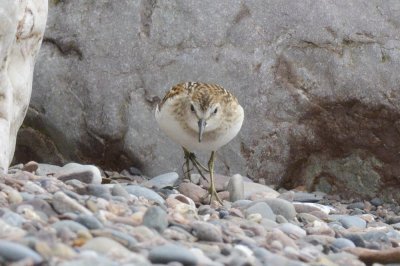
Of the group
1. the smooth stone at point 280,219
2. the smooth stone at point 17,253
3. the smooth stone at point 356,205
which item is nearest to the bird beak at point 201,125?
the smooth stone at point 280,219

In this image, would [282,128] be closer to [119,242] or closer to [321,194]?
[321,194]

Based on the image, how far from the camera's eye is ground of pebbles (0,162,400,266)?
4.05 metres

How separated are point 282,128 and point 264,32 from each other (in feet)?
3.39

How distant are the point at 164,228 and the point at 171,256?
0.87 m

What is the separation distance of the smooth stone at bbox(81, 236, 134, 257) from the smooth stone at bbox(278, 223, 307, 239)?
6.28 feet

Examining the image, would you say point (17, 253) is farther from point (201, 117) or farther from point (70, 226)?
point (201, 117)

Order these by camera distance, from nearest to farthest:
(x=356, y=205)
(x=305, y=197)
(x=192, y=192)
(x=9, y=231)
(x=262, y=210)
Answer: (x=9, y=231)
(x=262, y=210)
(x=192, y=192)
(x=305, y=197)
(x=356, y=205)

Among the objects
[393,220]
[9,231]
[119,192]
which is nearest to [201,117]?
[119,192]

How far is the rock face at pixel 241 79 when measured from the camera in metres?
9.20

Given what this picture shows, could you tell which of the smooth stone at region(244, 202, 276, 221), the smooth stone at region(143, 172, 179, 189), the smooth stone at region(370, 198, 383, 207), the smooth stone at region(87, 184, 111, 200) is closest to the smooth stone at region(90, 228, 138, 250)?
the smooth stone at region(87, 184, 111, 200)

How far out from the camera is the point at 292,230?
19.6ft

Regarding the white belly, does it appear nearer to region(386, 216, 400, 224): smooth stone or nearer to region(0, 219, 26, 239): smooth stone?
region(386, 216, 400, 224): smooth stone

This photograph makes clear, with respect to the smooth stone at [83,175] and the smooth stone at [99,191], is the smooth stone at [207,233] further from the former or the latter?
the smooth stone at [83,175]

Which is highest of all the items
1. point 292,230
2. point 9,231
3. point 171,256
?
point 292,230
